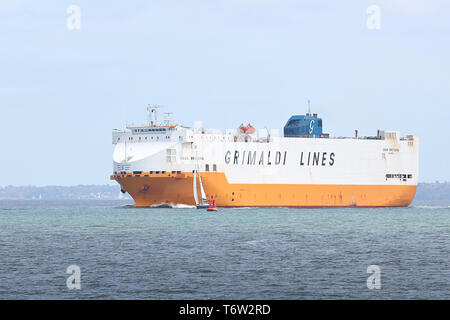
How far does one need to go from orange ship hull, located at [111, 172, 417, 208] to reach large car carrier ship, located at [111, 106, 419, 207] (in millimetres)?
87

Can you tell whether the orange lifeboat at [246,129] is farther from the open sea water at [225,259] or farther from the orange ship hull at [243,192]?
the open sea water at [225,259]

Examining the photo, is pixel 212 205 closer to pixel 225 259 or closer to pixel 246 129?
pixel 246 129

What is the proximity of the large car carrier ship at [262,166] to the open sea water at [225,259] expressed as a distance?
11.4 metres

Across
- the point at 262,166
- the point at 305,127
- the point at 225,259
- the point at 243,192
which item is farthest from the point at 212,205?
the point at 225,259

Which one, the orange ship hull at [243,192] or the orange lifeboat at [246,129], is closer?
the orange ship hull at [243,192]

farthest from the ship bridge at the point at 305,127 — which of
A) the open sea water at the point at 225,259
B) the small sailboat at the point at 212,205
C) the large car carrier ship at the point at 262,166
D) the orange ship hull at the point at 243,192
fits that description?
the open sea water at the point at 225,259

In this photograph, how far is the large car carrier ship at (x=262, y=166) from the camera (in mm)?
69688

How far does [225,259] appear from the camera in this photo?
114ft

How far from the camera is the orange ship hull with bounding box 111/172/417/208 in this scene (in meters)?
69.8
